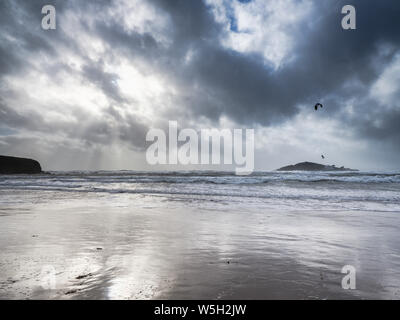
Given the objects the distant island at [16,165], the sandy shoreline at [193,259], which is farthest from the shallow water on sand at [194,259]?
the distant island at [16,165]

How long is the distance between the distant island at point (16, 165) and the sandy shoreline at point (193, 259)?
86475 millimetres

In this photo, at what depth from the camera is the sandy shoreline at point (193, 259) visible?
2.57 metres

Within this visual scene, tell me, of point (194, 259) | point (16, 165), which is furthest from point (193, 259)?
point (16, 165)

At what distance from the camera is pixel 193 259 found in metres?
3.65

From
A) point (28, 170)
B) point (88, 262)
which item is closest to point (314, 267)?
point (88, 262)

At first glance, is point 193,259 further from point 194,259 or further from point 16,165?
point 16,165

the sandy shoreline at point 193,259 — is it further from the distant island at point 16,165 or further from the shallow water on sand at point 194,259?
the distant island at point 16,165

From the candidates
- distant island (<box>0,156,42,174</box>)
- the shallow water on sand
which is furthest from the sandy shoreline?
distant island (<box>0,156,42,174</box>)

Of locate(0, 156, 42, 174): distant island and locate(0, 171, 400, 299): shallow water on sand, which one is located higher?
locate(0, 156, 42, 174): distant island

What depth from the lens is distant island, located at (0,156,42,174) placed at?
76037mm

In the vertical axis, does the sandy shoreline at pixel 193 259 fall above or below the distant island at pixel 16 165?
below

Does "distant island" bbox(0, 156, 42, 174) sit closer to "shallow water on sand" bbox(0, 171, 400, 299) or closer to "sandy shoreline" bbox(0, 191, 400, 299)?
"sandy shoreline" bbox(0, 191, 400, 299)

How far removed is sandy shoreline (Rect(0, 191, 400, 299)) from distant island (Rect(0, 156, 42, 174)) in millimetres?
86475
